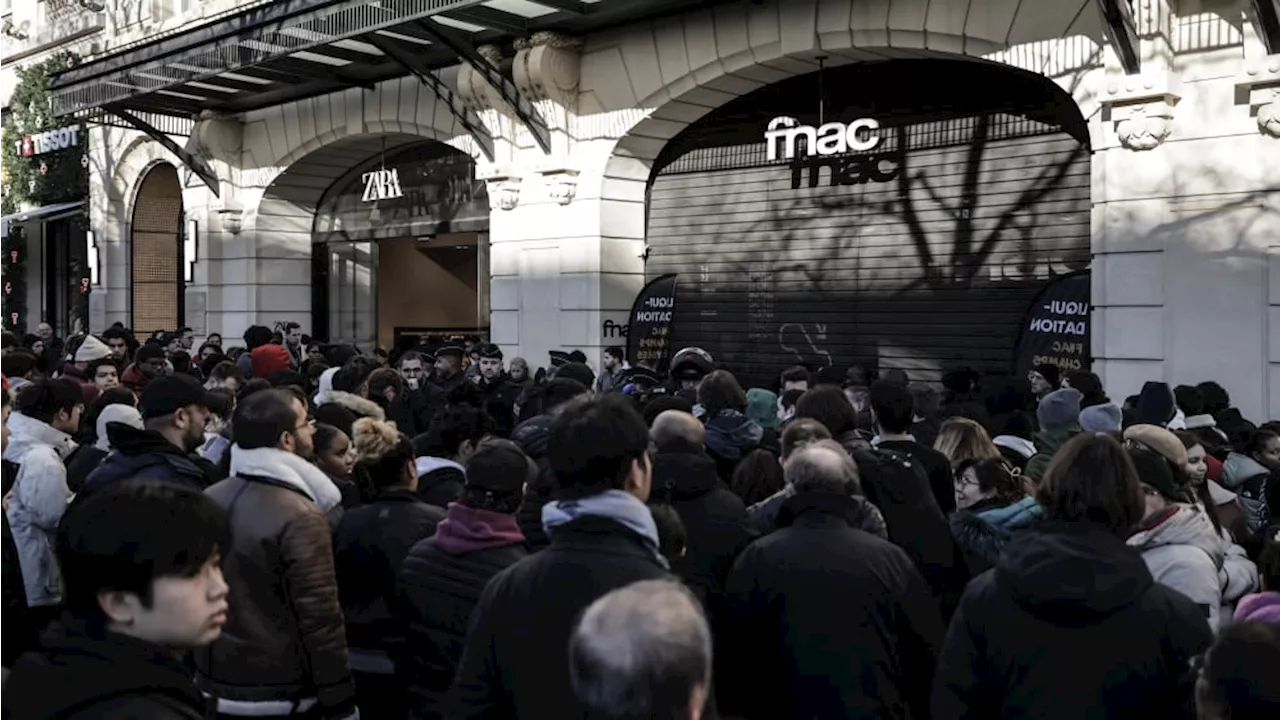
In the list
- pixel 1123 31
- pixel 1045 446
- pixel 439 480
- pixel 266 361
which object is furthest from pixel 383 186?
pixel 1045 446

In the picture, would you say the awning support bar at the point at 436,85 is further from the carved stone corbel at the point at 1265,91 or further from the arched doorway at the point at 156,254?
the carved stone corbel at the point at 1265,91

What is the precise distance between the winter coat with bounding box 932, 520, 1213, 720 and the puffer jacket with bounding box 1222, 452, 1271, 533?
11.7 feet

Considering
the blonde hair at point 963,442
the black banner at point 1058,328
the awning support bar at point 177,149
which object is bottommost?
the blonde hair at point 963,442

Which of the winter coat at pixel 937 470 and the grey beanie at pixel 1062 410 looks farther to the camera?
the grey beanie at pixel 1062 410

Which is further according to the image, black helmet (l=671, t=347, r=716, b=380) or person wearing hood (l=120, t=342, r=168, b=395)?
black helmet (l=671, t=347, r=716, b=380)

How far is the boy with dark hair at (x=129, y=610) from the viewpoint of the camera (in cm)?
195

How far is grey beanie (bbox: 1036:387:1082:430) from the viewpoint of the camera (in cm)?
571

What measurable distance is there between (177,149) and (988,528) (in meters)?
17.4

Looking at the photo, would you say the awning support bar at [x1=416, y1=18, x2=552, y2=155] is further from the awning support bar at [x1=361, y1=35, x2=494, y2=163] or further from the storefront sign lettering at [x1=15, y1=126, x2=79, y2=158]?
the storefront sign lettering at [x1=15, y1=126, x2=79, y2=158]

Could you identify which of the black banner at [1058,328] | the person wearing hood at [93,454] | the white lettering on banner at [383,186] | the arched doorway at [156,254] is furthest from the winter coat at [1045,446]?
the arched doorway at [156,254]

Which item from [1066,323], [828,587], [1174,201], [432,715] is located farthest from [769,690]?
[1066,323]

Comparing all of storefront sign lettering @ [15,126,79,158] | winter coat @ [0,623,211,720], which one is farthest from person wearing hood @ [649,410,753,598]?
storefront sign lettering @ [15,126,79,158]

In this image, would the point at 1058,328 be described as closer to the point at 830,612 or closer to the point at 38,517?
the point at 830,612

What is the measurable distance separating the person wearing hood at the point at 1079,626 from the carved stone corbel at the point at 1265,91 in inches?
289
